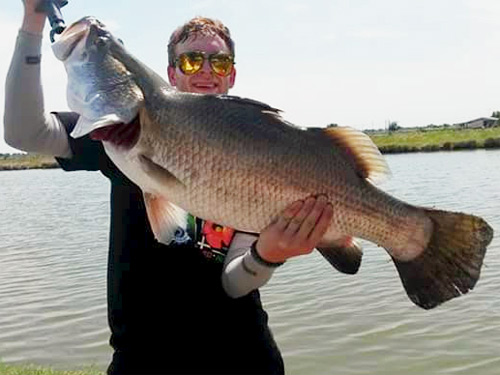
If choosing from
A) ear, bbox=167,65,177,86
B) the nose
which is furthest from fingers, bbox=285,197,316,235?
ear, bbox=167,65,177,86

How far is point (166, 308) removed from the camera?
9.64 feet

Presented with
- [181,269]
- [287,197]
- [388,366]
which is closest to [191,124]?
[287,197]

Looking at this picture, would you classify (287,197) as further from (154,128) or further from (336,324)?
(336,324)

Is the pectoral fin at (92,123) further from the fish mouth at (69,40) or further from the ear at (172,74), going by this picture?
the ear at (172,74)

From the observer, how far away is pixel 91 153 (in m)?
2.98

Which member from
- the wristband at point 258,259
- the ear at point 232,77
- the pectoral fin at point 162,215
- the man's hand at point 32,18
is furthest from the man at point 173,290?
the ear at point 232,77

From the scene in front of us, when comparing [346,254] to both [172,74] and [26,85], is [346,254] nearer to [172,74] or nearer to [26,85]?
[172,74]

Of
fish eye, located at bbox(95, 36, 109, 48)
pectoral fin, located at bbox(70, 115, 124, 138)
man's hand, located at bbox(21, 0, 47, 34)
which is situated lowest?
pectoral fin, located at bbox(70, 115, 124, 138)

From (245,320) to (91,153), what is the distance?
99 cm

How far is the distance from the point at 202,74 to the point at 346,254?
106 cm

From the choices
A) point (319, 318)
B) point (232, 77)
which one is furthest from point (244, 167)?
point (319, 318)

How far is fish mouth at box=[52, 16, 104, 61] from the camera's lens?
2736mm

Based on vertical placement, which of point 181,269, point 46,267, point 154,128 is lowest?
point 46,267

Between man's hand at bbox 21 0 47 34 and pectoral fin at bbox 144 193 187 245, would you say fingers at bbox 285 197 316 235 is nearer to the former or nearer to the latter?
pectoral fin at bbox 144 193 187 245
